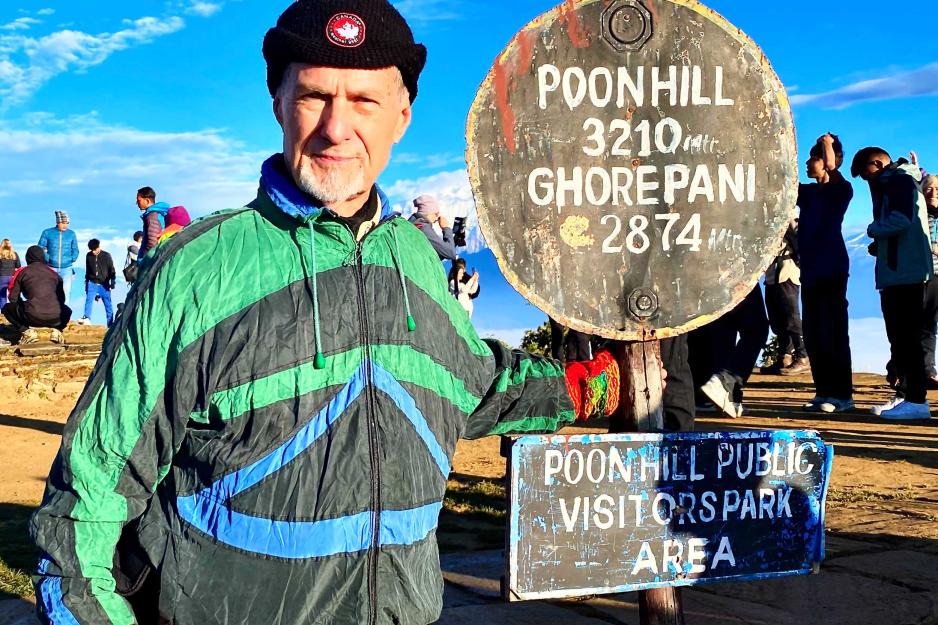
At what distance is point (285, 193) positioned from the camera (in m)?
1.91

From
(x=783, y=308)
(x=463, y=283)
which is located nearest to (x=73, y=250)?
(x=463, y=283)

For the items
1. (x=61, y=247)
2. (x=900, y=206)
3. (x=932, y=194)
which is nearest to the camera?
(x=900, y=206)

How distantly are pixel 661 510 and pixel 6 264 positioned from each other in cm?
1572

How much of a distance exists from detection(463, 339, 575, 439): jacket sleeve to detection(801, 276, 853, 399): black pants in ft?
21.1

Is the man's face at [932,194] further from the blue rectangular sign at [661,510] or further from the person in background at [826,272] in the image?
the blue rectangular sign at [661,510]

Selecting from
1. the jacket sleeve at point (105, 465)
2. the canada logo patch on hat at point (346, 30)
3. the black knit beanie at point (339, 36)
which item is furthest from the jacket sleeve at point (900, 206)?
the jacket sleeve at point (105, 465)

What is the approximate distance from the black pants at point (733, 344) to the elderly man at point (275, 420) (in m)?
6.73

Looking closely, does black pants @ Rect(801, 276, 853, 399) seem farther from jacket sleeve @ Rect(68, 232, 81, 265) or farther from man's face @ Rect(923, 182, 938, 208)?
jacket sleeve @ Rect(68, 232, 81, 265)

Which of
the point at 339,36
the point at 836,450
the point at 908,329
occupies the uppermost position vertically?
the point at 339,36

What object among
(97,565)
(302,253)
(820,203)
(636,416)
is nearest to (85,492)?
(97,565)

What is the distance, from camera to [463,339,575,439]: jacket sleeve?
2.33 meters

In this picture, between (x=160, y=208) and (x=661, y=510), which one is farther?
(x=160, y=208)

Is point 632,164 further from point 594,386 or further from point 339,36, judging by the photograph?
point 339,36

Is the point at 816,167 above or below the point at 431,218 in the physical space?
above
